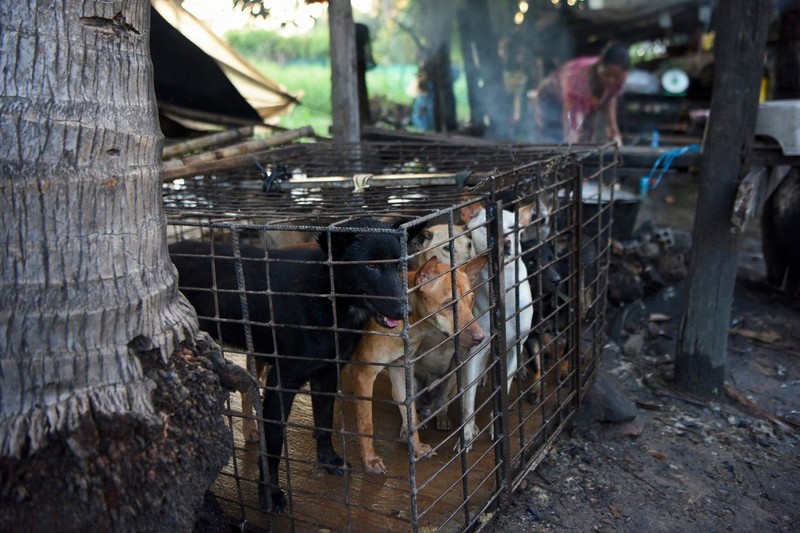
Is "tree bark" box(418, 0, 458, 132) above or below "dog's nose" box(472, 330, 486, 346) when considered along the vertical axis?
above

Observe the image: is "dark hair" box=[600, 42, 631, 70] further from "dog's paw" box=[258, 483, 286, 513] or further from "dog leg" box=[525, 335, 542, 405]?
"dog's paw" box=[258, 483, 286, 513]

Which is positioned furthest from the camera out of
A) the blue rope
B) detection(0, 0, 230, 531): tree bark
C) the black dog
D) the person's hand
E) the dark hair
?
the dark hair

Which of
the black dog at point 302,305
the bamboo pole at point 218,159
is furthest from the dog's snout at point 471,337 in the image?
the bamboo pole at point 218,159

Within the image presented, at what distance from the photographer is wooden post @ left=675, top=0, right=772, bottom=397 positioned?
5.77 m

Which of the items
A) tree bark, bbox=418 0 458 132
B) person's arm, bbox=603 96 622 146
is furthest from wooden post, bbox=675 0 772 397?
tree bark, bbox=418 0 458 132

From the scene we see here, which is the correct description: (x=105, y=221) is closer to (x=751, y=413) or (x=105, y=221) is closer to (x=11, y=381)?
(x=11, y=381)

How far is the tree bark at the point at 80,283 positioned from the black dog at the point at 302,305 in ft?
2.90

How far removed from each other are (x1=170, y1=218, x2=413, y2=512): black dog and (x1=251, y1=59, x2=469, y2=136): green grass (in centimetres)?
1698

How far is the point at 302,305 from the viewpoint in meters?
3.91

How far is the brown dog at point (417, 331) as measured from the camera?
3.98 meters

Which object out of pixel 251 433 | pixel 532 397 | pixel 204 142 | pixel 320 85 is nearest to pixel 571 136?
pixel 532 397

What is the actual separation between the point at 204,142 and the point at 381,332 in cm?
372

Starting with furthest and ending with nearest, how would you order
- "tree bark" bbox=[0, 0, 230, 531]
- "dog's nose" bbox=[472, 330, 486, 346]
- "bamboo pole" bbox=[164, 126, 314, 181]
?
"bamboo pole" bbox=[164, 126, 314, 181] → "dog's nose" bbox=[472, 330, 486, 346] → "tree bark" bbox=[0, 0, 230, 531]

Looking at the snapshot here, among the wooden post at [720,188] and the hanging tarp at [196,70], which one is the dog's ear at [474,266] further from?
the hanging tarp at [196,70]
